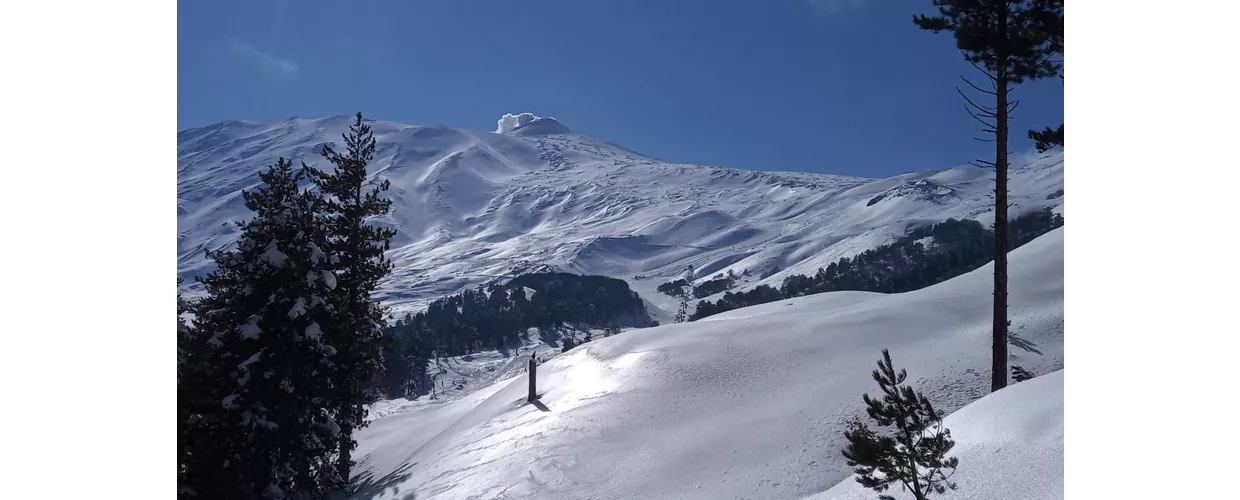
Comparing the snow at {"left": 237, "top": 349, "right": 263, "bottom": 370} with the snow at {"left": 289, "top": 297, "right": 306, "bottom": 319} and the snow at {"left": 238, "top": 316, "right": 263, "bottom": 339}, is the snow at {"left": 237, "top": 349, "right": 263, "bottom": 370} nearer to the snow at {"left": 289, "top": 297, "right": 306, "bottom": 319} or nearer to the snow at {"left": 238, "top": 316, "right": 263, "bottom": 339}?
the snow at {"left": 238, "top": 316, "right": 263, "bottom": 339}

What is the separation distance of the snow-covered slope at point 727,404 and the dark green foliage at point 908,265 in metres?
66.0

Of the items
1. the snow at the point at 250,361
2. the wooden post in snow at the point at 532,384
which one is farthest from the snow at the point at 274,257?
the wooden post in snow at the point at 532,384

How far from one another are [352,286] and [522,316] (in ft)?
335

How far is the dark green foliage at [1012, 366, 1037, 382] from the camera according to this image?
9219 mm

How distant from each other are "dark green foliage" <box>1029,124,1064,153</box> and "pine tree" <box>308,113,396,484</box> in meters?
11.8

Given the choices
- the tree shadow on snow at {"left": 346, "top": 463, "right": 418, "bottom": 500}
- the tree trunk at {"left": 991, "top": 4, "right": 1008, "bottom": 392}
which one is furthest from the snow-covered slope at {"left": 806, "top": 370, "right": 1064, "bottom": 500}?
the tree shadow on snow at {"left": 346, "top": 463, "right": 418, "bottom": 500}

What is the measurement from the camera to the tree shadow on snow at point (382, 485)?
11.0 m

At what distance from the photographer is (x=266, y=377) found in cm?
1230

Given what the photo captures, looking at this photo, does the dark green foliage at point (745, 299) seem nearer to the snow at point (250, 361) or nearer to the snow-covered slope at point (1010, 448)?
Answer: the snow at point (250, 361)

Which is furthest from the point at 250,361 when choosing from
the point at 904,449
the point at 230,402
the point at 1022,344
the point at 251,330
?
the point at 1022,344

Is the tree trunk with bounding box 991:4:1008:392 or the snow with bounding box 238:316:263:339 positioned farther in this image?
the snow with bounding box 238:316:263:339
